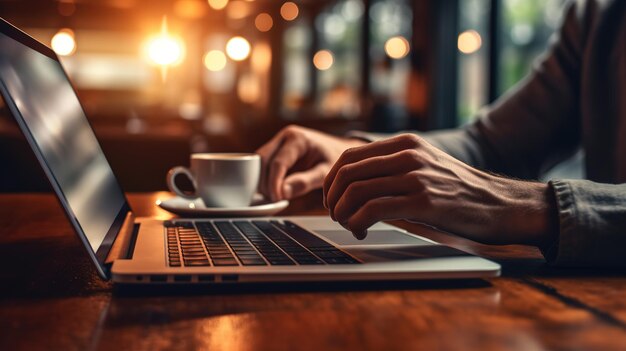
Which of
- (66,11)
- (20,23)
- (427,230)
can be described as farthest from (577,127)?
(20,23)

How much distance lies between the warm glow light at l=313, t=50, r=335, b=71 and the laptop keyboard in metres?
9.73

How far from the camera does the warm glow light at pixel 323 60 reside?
10.7 metres

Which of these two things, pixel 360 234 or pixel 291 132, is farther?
pixel 291 132

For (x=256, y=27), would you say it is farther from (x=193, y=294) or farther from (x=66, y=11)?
(x=193, y=294)

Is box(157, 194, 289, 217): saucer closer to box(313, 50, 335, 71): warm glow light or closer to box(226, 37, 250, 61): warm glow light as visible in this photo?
box(226, 37, 250, 61): warm glow light

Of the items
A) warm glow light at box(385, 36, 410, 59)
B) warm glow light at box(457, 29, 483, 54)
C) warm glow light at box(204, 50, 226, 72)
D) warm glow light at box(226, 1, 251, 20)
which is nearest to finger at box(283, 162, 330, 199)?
warm glow light at box(457, 29, 483, 54)

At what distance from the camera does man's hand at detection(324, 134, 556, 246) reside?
2.38ft

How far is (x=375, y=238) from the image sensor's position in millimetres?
833

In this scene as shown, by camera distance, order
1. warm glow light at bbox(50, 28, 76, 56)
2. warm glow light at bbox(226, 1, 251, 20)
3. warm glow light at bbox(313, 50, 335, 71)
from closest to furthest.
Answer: warm glow light at bbox(226, 1, 251, 20) → warm glow light at bbox(50, 28, 76, 56) → warm glow light at bbox(313, 50, 335, 71)

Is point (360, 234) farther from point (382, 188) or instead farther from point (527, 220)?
point (527, 220)

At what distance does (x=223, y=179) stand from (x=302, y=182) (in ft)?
0.53

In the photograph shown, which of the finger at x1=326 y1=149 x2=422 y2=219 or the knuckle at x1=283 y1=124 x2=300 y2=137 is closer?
the finger at x1=326 y1=149 x2=422 y2=219

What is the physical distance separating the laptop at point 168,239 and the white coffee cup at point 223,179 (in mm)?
226

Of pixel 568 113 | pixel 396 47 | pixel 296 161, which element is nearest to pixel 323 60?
pixel 396 47
